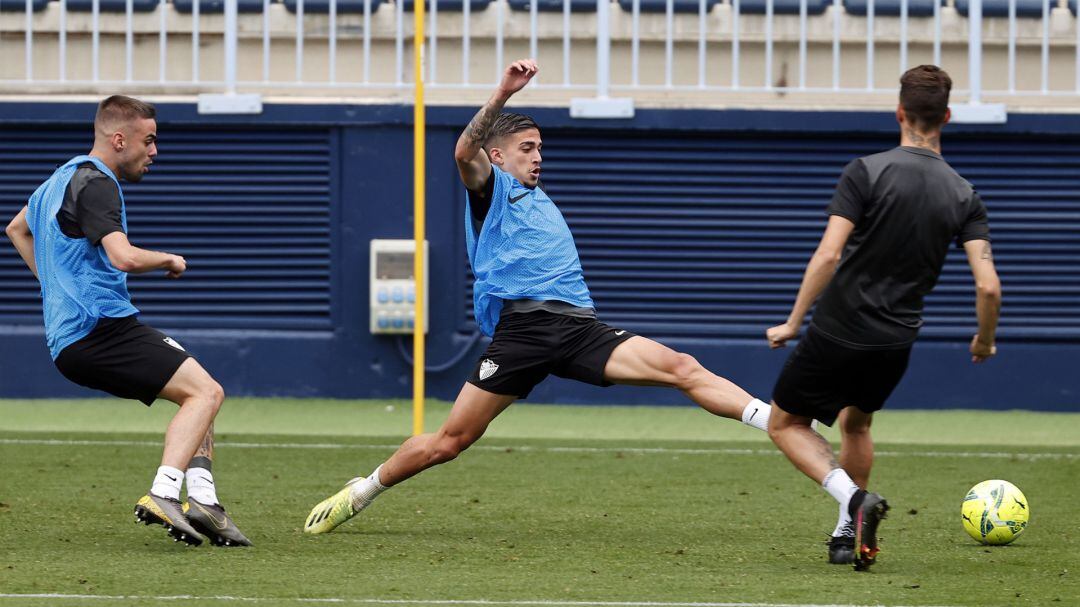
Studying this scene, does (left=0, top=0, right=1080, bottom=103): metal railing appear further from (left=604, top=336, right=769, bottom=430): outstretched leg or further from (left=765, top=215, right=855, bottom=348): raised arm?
(left=765, top=215, right=855, bottom=348): raised arm

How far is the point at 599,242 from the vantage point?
13.3 m

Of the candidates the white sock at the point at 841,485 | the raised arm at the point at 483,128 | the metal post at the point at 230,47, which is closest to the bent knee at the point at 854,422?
the white sock at the point at 841,485

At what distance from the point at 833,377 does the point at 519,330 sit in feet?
4.79

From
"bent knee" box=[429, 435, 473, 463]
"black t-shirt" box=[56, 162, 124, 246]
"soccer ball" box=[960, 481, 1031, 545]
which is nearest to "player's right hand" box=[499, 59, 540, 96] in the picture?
"bent knee" box=[429, 435, 473, 463]

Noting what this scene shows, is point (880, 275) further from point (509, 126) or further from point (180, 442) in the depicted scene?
point (180, 442)

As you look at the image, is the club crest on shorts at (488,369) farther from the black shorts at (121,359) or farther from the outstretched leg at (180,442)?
the black shorts at (121,359)

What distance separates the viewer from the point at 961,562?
6648 mm

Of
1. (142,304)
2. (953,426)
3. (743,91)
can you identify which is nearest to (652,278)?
(743,91)

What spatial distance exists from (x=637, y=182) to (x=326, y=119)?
243cm

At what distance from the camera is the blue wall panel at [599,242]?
43.1ft

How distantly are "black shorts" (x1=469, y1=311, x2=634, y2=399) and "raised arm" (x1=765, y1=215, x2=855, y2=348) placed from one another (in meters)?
1.25

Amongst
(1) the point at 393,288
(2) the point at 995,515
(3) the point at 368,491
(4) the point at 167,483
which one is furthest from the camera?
(1) the point at 393,288

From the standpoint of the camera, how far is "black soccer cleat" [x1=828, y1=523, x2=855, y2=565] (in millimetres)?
6434

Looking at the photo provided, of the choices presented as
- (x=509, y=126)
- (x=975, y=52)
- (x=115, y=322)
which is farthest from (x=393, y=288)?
(x=115, y=322)
